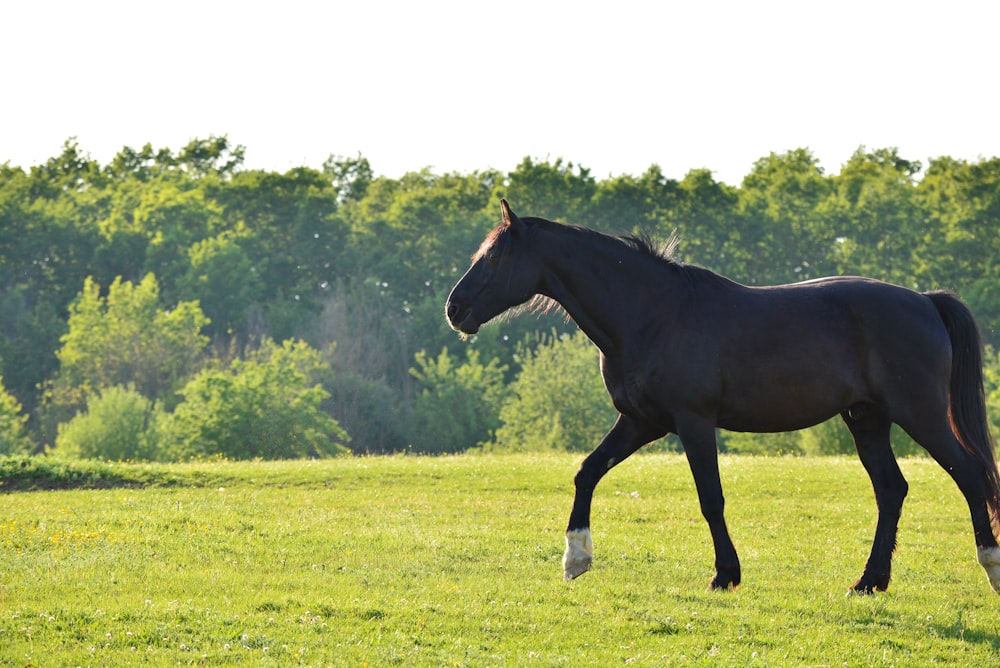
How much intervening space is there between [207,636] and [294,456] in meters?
42.4

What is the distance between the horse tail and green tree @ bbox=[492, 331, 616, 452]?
4845 centimetres

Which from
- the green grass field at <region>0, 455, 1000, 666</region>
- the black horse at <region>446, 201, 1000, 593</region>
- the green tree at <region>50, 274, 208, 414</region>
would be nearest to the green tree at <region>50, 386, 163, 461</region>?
the green tree at <region>50, 274, 208, 414</region>

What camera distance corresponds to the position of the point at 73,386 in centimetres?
6575

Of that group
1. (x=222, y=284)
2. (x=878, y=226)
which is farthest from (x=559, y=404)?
(x=222, y=284)

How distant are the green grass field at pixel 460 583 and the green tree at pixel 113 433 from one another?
34.6 meters

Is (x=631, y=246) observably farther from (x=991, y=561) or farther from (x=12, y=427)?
(x=12, y=427)

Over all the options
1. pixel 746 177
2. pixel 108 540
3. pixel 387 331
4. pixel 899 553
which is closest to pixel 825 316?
pixel 899 553

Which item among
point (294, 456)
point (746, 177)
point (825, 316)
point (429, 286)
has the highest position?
point (746, 177)

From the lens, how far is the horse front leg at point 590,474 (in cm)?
1037

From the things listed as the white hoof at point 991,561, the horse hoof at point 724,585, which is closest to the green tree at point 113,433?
the horse hoof at point 724,585

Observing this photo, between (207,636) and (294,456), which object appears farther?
(294,456)

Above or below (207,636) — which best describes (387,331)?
above

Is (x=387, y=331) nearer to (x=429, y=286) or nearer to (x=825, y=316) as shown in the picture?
(x=429, y=286)

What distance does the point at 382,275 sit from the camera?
70.9m
